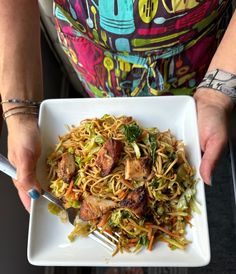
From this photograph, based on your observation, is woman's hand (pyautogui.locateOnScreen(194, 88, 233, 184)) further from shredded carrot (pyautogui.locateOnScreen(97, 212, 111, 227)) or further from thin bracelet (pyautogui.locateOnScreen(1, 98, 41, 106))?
thin bracelet (pyautogui.locateOnScreen(1, 98, 41, 106))

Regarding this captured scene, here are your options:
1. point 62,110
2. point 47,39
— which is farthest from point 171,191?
point 47,39

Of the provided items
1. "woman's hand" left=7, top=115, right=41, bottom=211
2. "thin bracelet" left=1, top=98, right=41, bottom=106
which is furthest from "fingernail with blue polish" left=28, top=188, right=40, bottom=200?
"thin bracelet" left=1, top=98, right=41, bottom=106

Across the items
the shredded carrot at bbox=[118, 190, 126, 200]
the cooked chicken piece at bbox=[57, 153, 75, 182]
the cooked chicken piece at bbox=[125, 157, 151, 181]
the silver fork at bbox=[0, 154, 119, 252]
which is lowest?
the silver fork at bbox=[0, 154, 119, 252]

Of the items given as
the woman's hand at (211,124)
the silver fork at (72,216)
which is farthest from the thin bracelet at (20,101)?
the woman's hand at (211,124)

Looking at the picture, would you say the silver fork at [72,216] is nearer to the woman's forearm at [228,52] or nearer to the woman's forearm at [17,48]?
the woman's forearm at [17,48]

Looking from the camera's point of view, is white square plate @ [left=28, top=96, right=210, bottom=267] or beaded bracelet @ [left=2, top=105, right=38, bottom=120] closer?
white square plate @ [left=28, top=96, right=210, bottom=267]

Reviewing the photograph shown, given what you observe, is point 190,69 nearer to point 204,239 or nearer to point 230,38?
point 230,38

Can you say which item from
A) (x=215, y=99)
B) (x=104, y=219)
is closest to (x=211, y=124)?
(x=215, y=99)

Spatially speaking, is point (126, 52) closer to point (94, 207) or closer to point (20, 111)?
point (20, 111)
